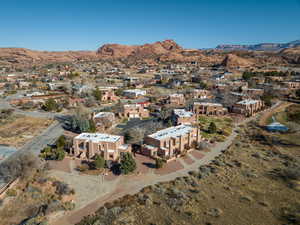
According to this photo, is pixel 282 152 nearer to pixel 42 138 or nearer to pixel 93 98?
pixel 42 138

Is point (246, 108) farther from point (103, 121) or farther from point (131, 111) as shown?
point (103, 121)

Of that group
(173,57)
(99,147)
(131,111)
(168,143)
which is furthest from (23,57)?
(168,143)

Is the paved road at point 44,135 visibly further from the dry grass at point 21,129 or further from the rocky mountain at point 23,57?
the rocky mountain at point 23,57

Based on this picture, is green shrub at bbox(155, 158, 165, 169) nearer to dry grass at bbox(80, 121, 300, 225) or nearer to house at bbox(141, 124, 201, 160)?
house at bbox(141, 124, 201, 160)

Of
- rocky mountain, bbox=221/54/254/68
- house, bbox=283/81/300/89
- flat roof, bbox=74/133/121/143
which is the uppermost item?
rocky mountain, bbox=221/54/254/68

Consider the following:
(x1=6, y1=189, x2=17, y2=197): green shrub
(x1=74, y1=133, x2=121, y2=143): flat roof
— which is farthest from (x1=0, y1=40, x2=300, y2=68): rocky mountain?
(x1=6, y1=189, x2=17, y2=197): green shrub

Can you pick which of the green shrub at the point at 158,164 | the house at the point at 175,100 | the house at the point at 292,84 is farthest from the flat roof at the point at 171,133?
the house at the point at 292,84

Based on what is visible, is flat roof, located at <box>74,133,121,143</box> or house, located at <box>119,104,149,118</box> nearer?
flat roof, located at <box>74,133,121,143</box>
